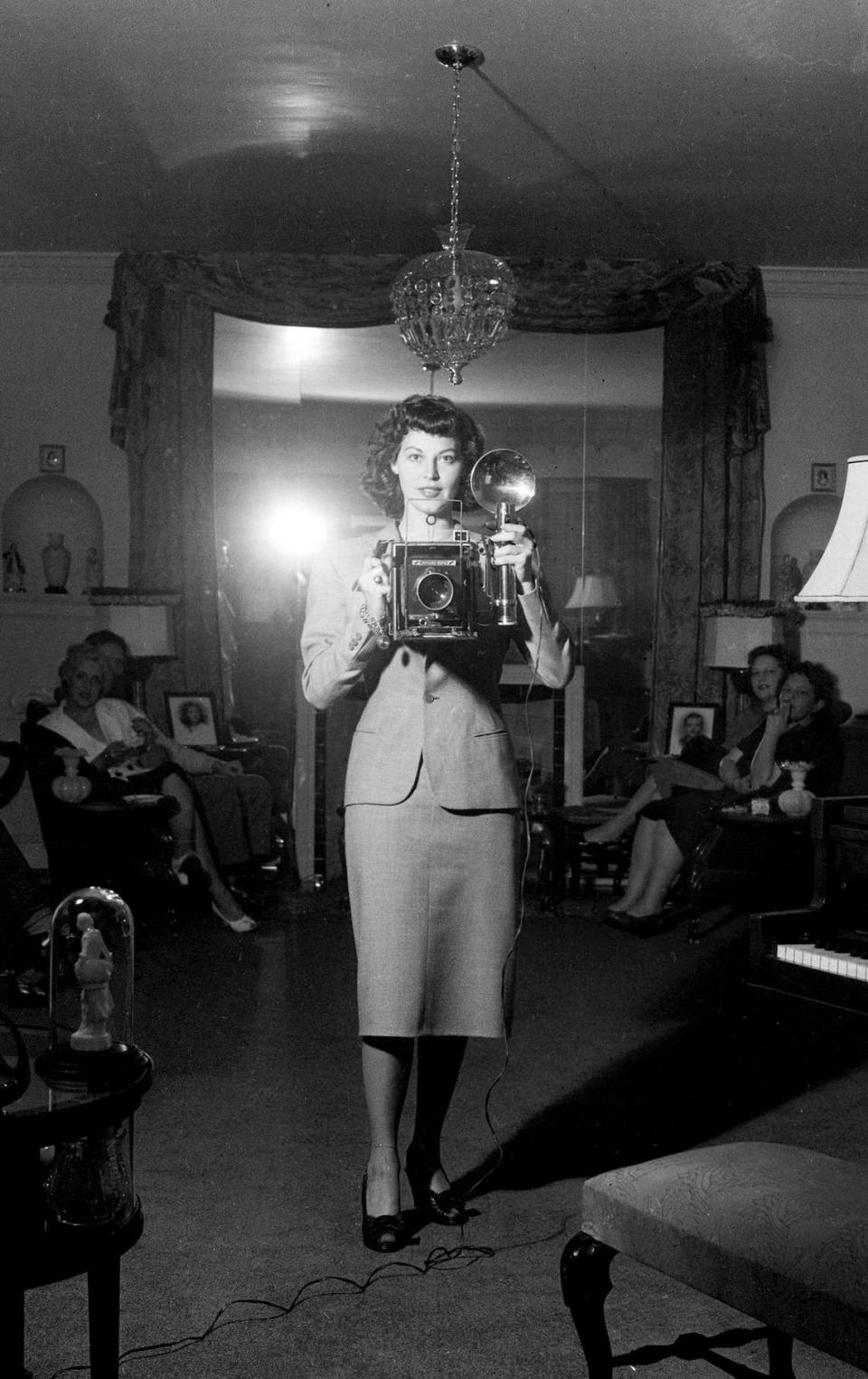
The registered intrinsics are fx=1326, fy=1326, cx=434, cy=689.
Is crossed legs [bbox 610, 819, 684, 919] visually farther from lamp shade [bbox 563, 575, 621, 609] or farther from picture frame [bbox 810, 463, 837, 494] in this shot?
picture frame [bbox 810, 463, 837, 494]

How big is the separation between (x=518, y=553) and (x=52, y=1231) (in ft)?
4.24

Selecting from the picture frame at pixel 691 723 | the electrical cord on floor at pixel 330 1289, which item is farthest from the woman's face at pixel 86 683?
the electrical cord on floor at pixel 330 1289

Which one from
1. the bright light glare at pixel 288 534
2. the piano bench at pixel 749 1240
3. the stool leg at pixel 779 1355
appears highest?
the bright light glare at pixel 288 534

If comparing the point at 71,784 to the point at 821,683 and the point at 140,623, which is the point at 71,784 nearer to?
the point at 140,623

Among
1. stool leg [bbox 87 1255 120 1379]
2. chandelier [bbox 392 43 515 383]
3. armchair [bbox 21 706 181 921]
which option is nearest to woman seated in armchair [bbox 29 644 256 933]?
armchair [bbox 21 706 181 921]

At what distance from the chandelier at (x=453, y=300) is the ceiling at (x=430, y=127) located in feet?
1.29

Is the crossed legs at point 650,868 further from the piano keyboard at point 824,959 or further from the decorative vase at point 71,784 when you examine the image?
the piano keyboard at point 824,959

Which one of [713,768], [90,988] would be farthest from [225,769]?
[90,988]

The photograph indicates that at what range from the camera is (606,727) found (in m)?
6.59

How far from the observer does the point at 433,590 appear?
221 centimetres

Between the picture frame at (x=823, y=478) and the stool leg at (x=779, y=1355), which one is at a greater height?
the picture frame at (x=823, y=478)

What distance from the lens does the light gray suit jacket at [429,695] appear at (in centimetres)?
226

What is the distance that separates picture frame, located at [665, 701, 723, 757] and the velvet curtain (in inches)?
6.5

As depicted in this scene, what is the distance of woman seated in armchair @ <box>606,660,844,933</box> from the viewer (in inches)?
192
